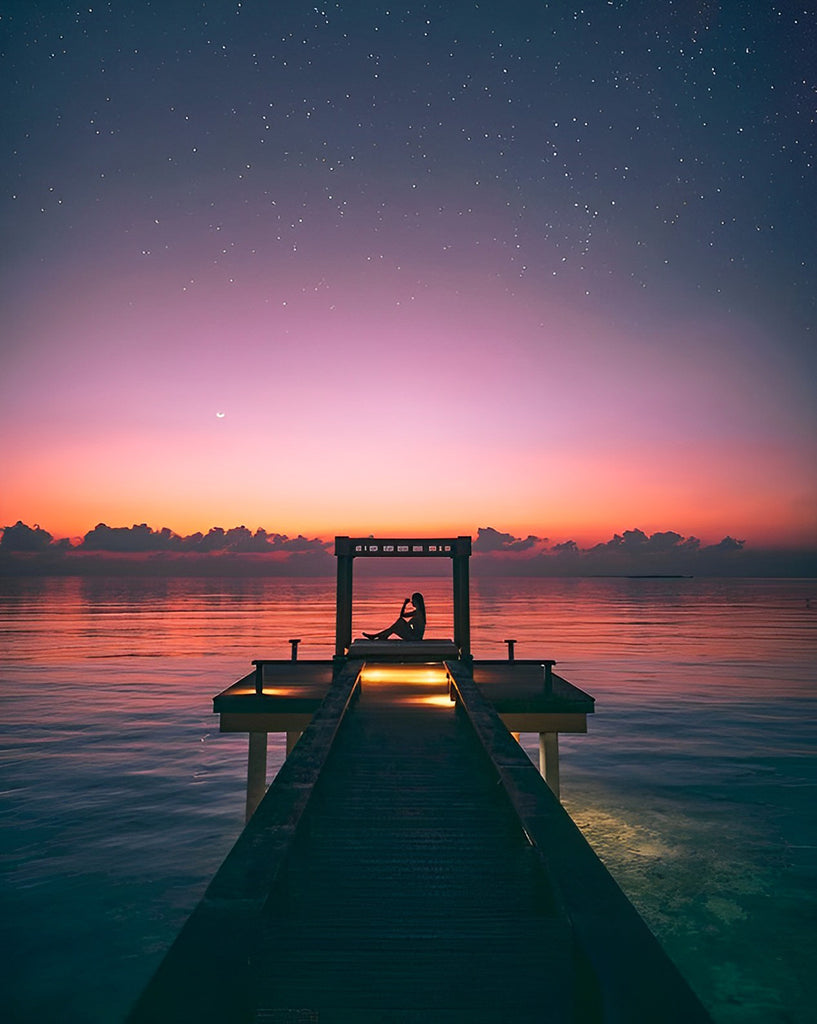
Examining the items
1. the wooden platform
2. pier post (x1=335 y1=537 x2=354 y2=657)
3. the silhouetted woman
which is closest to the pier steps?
the wooden platform

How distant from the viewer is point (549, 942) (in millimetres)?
4270

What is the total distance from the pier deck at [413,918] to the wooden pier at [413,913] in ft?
0.04

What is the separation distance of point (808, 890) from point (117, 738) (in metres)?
21.2

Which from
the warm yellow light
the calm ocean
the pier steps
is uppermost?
the pier steps

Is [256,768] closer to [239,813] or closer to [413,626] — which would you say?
[239,813]

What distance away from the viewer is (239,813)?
16.3 metres

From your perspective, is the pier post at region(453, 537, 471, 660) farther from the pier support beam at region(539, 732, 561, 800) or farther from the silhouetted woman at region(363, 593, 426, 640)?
the pier support beam at region(539, 732, 561, 800)

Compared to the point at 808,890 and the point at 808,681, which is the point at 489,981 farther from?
the point at 808,681

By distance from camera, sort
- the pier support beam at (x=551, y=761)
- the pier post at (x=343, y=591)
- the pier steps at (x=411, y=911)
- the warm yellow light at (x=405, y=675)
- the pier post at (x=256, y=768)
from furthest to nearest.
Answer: the pier post at (x=343, y=591)
the pier support beam at (x=551, y=761)
the pier post at (x=256, y=768)
the warm yellow light at (x=405, y=675)
the pier steps at (x=411, y=911)

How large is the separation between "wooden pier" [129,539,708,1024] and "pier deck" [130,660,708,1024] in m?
0.01

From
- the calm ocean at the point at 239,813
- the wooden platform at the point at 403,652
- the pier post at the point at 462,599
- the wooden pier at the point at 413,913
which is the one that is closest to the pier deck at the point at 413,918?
the wooden pier at the point at 413,913

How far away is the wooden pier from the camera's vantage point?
3322mm

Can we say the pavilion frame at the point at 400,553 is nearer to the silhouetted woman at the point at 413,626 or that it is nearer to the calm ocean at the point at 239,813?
the silhouetted woman at the point at 413,626

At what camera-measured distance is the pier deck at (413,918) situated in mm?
3312
